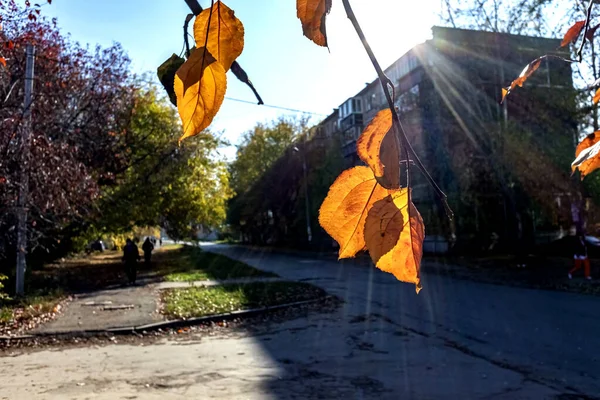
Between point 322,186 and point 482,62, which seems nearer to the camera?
point 482,62

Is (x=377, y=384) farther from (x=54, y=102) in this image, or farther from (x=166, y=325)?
(x=54, y=102)

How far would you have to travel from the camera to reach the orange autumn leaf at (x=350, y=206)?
2.26ft

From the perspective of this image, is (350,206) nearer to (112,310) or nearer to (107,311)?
(107,311)

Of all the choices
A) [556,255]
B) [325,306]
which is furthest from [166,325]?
[556,255]

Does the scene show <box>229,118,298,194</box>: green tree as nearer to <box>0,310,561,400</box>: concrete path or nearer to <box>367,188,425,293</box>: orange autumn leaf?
<box>0,310,561,400</box>: concrete path

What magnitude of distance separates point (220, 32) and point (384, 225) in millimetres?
319

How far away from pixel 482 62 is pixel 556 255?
10.1m

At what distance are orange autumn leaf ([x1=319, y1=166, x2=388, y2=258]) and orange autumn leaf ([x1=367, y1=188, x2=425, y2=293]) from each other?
20 millimetres

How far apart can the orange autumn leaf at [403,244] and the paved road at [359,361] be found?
18.8 ft

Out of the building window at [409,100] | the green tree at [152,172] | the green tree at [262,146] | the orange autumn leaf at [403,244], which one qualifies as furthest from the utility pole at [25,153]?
the green tree at [262,146]

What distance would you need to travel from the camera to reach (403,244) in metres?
0.69

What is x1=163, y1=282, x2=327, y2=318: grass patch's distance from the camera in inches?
487

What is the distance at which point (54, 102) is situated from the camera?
1427 cm

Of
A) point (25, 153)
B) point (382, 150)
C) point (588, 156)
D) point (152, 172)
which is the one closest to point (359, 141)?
point (382, 150)
